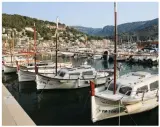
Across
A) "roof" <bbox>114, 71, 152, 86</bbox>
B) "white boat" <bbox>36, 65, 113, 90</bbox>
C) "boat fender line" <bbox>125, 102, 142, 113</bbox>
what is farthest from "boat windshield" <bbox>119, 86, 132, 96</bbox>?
"white boat" <bbox>36, 65, 113, 90</bbox>

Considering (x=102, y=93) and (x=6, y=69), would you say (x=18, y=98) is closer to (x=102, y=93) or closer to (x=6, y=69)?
(x=102, y=93)

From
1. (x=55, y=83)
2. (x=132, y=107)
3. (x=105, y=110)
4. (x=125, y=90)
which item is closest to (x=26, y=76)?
(x=55, y=83)

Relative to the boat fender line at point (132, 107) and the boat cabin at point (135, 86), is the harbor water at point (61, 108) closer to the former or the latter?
Result: the boat fender line at point (132, 107)

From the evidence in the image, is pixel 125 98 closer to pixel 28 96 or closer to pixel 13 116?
pixel 13 116

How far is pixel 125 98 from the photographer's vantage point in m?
15.5

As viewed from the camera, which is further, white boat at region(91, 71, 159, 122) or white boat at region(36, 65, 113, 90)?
white boat at region(36, 65, 113, 90)

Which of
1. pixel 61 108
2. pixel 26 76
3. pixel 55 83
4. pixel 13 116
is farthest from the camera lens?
pixel 26 76

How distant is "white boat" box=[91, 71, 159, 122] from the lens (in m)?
15.0

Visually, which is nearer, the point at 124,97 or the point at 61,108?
the point at 124,97

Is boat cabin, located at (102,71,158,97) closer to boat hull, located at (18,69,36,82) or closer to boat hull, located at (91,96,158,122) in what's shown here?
boat hull, located at (91,96,158,122)

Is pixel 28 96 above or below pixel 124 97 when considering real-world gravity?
below

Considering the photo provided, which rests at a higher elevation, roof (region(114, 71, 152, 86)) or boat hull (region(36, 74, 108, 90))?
roof (region(114, 71, 152, 86))

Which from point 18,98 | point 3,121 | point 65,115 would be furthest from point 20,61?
point 3,121

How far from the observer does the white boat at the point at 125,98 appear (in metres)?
15.0
